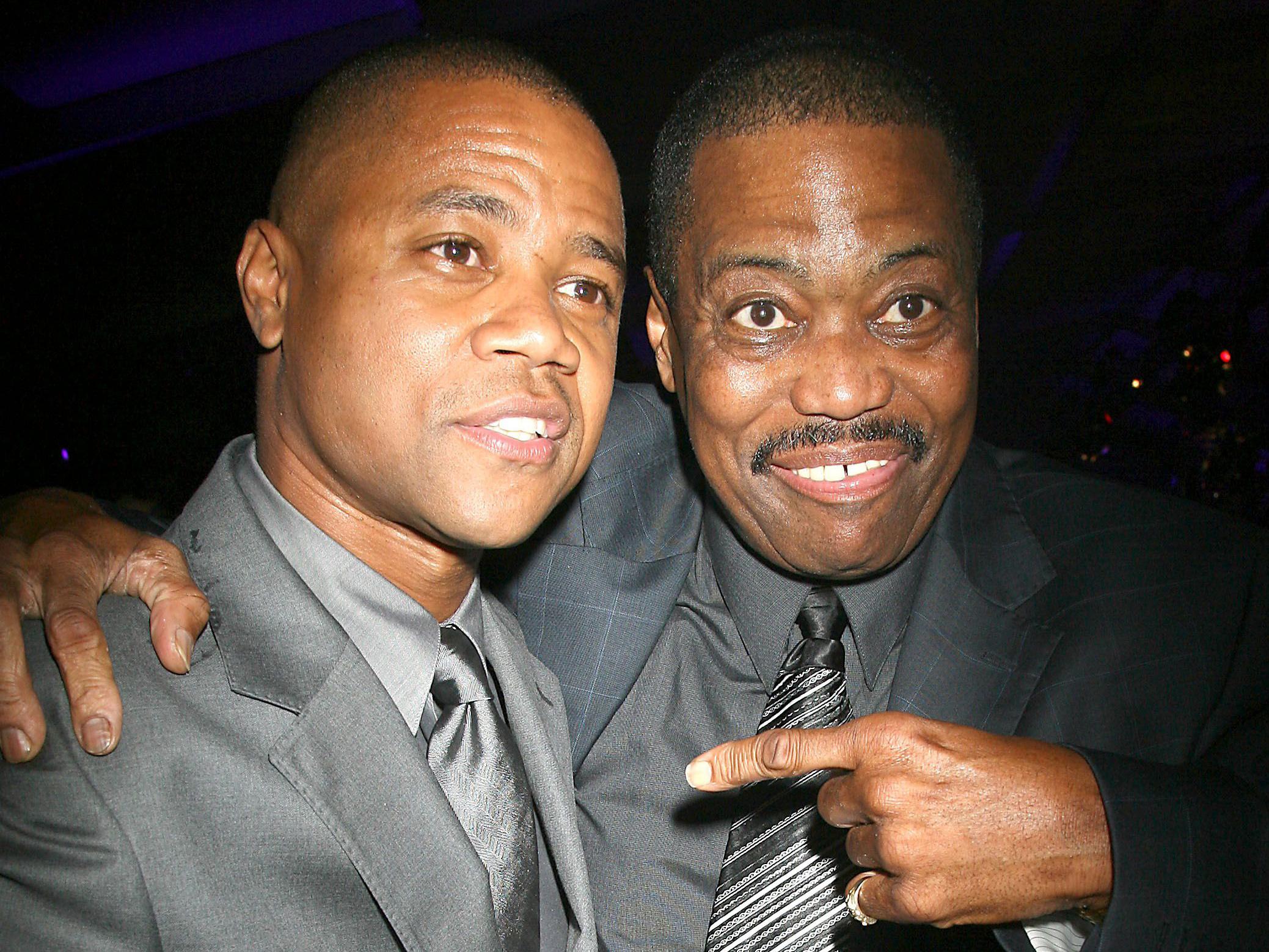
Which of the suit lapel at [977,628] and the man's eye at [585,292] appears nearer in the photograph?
the man's eye at [585,292]

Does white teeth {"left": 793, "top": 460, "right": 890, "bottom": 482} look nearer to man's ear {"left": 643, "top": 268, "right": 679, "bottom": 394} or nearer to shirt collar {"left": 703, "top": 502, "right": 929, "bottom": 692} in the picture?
shirt collar {"left": 703, "top": 502, "right": 929, "bottom": 692}

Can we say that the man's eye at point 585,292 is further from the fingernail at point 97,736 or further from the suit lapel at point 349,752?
the fingernail at point 97,736

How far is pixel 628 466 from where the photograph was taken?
2.04 metres

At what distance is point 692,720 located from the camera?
5.72 feet

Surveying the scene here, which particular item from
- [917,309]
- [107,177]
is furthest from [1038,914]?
[107,177]

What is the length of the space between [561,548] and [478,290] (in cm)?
83

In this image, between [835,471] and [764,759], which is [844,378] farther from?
[764,759]

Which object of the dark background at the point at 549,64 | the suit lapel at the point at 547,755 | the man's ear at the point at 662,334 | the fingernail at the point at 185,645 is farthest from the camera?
the dark background at the point at 549,64

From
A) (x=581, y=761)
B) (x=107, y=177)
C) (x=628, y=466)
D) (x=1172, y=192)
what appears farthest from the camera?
(x=1172, y=192)

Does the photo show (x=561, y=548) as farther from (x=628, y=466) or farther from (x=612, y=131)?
(x=612, y=131)

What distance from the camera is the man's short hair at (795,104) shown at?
1.63 metres

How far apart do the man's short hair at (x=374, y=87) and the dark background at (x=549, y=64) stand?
0.78m

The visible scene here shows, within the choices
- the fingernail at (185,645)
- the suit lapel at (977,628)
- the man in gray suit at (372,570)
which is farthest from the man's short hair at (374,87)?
the suit lapel at (977,628)

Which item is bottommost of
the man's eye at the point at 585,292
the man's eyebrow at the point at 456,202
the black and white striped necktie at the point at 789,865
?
the black and white striped necktie at the point at 789,865
